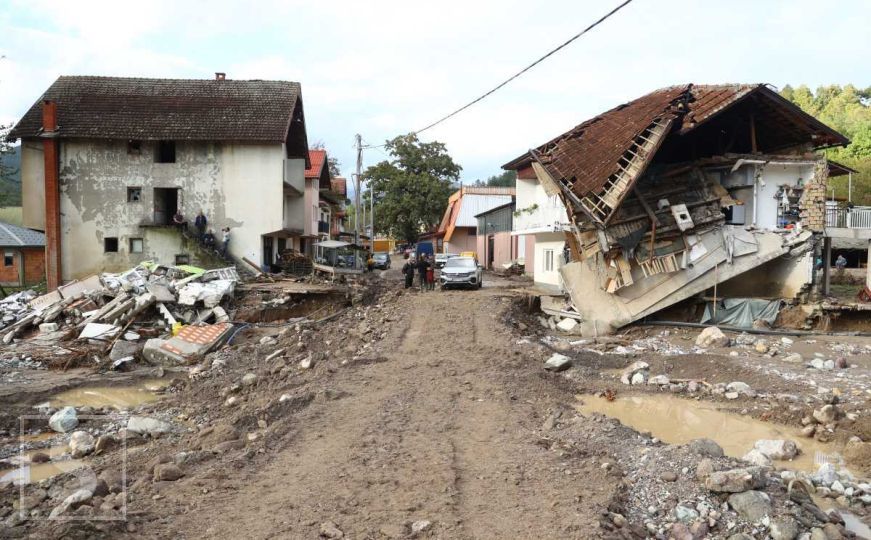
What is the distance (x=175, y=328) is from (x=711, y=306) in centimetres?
1727

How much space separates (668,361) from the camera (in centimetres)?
1361

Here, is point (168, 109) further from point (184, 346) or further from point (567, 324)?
point (567, 324)

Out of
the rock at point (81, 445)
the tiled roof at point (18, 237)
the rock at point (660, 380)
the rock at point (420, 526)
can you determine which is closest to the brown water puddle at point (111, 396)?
the rock at point (81, 445)

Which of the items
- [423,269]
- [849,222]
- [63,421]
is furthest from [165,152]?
[849,222]

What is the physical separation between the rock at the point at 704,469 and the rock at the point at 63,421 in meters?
9.48

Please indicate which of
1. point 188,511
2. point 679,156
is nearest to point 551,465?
point 188,511

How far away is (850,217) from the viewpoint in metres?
21.2

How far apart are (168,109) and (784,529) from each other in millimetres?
29575

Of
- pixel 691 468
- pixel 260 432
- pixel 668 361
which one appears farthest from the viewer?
pixel 668 361

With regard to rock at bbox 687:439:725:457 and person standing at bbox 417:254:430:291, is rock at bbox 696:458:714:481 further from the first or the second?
person standing at bbox 417:254:430:291

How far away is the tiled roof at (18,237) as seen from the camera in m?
34.0

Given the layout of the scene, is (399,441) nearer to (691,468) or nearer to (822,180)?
(691,468)

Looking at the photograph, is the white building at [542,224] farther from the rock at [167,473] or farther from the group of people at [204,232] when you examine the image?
the rock at [167,473]

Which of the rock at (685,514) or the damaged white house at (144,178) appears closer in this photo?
the rock at (685,514)
